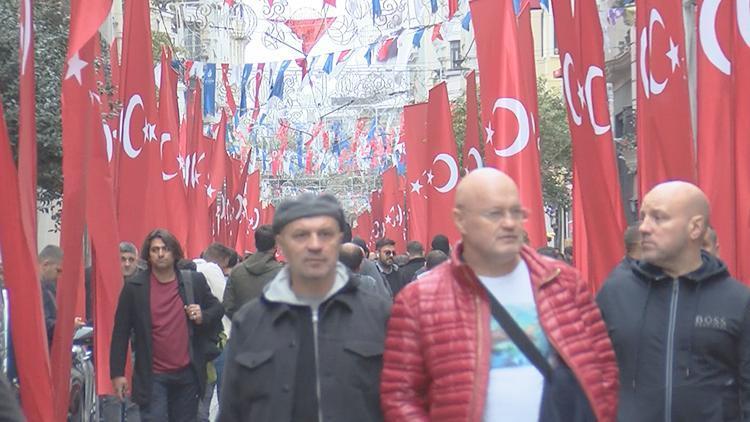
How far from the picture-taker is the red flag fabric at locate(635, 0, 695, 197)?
32.2 ft

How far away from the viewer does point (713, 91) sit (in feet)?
30.9

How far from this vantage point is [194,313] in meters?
10.4

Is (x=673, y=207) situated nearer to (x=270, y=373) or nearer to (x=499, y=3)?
(x=270, y=373)

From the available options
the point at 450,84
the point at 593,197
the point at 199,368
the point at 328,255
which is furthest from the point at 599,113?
the point at 450,84

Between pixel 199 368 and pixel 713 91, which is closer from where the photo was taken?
pixel 713 91

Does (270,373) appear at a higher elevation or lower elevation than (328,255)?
lower

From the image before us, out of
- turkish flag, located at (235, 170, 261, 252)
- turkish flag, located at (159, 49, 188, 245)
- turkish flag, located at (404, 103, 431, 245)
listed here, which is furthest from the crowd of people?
turkish flag, located at (235, 170, 261, 252)

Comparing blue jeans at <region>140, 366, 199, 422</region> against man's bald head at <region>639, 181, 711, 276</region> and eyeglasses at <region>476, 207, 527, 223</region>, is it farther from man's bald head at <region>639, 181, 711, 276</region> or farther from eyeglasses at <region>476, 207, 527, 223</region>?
eyeglasses at <region>476, 207, 527, 223</region>

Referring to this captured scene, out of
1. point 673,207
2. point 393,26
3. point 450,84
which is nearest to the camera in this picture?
point 673,207

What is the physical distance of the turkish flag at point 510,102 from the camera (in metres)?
14.1

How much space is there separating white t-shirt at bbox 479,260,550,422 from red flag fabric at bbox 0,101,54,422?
3260 mm

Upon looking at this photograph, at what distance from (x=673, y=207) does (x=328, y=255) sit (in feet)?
4.75

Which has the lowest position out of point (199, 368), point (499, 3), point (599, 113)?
point (199, 368)

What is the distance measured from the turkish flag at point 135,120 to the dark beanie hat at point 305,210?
7.63 metres
